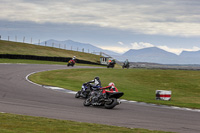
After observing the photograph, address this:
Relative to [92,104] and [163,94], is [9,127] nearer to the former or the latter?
[92,104]

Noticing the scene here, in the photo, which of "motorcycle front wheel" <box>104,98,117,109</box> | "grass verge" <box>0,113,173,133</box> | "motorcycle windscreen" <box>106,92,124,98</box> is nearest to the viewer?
"grass verge" <box>0,113,173,133</box>

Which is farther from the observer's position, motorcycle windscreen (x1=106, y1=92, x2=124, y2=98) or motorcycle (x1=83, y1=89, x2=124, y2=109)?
motorcycle (x1=83, y1=89, x2=124, y2=109)

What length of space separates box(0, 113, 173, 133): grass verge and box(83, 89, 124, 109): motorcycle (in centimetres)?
496

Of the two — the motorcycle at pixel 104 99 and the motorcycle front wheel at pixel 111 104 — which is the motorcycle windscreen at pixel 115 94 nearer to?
the motorcycle at pixel 104 99

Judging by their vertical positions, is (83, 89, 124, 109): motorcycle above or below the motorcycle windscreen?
below

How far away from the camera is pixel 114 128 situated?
9594mm

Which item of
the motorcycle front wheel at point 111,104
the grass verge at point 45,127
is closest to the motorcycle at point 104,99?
the motorcycle front wheel at point 111,104

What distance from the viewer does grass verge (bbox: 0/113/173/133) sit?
8420 mm

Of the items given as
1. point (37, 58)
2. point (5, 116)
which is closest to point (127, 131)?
point (5, 116)

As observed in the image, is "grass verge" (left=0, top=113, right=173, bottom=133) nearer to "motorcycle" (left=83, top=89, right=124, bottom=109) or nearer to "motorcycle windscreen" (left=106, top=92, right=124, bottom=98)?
"motorcycle windscreen" (left=106, top=92, right=124, bottom=98)

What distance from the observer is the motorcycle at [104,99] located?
1474 centimetres

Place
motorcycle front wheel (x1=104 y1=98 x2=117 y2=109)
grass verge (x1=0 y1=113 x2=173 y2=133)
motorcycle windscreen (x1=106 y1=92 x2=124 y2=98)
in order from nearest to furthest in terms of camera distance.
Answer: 1. grass verge (x1=0 y1=113 x2=173 y2=133)
2. motorcycle windscreen (x1=106 y1=92 x2=124 y2=98)
3. motorcycle front wheel (x1=104 y1=98 x2=117 y2=109)

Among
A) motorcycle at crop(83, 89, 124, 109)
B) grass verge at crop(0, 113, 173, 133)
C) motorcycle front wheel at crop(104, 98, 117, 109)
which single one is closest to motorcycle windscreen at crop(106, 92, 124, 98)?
motorcycle at crop(83, 89, 124, 109)

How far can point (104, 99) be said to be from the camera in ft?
49.9
